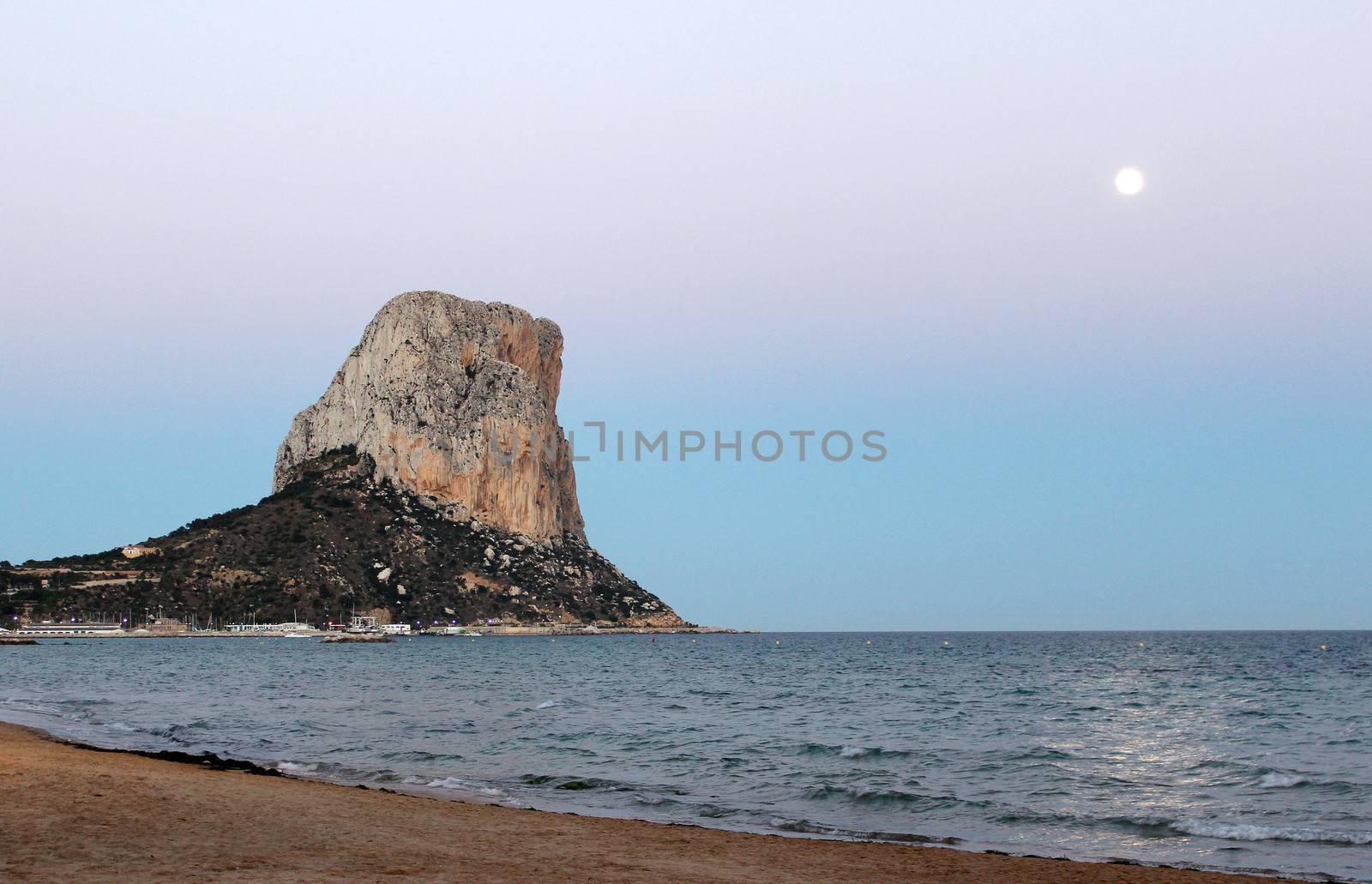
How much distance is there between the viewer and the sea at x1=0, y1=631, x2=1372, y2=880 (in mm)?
19750

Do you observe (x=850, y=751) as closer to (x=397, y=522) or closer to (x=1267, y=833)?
(x=1267, y=833)

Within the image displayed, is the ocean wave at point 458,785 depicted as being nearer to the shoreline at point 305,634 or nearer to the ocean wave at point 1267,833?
the ocean wave at point 1267,833

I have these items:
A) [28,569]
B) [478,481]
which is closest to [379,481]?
[478,481]

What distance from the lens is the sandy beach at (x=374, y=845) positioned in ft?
41.1

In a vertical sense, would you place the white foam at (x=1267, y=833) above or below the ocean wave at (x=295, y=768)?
above

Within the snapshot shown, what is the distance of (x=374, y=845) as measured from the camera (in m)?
14.5

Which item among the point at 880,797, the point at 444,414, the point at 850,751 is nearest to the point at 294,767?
the point at 880,797

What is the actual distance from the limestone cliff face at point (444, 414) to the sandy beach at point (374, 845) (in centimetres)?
16524

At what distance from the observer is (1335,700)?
164 feet

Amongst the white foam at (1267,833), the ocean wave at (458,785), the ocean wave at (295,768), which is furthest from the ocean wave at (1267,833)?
the ocean wave at (295,768)

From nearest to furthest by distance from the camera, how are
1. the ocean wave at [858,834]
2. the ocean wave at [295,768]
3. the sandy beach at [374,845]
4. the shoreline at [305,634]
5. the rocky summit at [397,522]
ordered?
1. the sandy beach at [374,845]
2. the ocean wave at [858,834]
3. the ocean wave at [295,768]
4. the shoreline at [305,634]
5. the rocky summit at [397,522]

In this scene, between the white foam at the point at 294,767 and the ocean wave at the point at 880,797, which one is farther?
the white foam at the point at 294,767

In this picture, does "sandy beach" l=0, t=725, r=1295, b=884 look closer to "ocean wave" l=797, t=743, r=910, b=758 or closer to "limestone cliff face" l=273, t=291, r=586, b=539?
"ocean wave" l=797, t=743, r=910, b=758

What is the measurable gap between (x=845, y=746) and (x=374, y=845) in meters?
18.6
